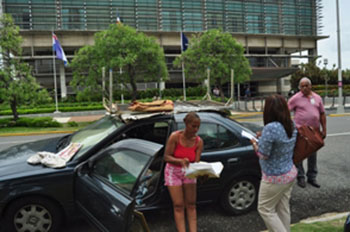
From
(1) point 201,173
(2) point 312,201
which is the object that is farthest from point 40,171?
(2) point 312,201

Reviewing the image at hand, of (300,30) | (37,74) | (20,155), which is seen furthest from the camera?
(300,30)

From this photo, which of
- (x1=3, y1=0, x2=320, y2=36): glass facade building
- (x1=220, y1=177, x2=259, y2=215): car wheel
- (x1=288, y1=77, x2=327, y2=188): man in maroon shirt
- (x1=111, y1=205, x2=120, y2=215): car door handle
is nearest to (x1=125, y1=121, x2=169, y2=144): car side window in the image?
(x1=220, y1=177, x2=259, y2=215): car wheel

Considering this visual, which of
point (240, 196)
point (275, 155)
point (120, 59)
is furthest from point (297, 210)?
point (120, 59)

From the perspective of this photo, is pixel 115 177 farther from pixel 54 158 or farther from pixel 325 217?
pixel 325 217

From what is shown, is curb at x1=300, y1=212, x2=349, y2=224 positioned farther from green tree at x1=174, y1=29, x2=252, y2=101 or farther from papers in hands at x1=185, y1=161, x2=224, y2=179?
green tree at x1=174, y1=29, x2=252, y2=101

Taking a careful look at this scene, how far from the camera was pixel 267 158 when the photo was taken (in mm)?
2717

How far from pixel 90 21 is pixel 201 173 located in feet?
117

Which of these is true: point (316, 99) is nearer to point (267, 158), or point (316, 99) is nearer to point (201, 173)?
point (267, 158)

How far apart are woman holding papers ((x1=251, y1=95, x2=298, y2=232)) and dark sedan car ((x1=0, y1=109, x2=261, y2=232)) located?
1.02 metres

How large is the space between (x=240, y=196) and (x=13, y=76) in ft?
50.5

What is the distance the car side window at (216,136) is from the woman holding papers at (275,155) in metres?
1.13

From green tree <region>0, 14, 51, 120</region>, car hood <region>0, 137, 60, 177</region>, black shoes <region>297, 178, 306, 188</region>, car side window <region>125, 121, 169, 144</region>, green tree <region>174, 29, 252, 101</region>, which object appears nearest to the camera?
car hood <region>0, 137, 60, 177</region>

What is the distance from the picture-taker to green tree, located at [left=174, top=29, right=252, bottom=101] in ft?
71.7

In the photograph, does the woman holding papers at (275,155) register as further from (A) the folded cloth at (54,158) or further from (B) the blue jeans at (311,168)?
(B) the blue jeans at (311,168)
